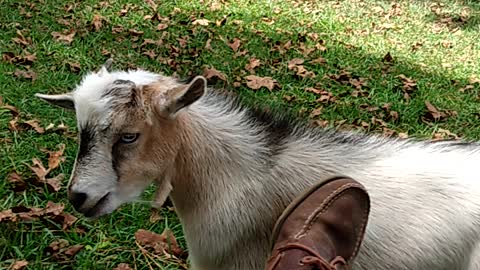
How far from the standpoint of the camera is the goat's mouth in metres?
2.40

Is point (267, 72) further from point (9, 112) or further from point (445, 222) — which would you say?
point (445, 222)

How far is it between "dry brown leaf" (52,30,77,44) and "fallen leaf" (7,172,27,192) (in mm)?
2870

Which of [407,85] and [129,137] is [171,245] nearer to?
[129,137]

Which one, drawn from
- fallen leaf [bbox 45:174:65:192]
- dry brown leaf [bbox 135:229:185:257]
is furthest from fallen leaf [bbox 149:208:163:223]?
fallen leaf [bbox 45:174:65:192]

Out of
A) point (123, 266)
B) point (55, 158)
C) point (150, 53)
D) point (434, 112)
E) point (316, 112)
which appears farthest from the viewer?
point (150, 53)

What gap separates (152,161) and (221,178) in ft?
0.90

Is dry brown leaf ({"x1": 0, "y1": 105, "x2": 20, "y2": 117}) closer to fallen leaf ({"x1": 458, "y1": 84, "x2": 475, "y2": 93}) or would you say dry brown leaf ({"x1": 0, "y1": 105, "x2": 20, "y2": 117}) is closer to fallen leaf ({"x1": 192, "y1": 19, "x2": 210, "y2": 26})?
fallen leaf ({"x1": 192, "y1": 19, "x2": 210, "y2": 26})

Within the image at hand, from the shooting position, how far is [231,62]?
5.96m

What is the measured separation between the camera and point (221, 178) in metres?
2.54

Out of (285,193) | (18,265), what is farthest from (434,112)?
(18,265)

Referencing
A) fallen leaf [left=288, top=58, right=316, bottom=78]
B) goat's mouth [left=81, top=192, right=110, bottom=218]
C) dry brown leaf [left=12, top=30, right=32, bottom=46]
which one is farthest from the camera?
dry brown leaf [left=12, top=30, right=32, bottom=46]

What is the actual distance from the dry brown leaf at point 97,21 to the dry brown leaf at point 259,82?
191 cm

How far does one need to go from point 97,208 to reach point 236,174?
50 centimetres

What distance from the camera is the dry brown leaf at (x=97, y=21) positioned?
671cm
